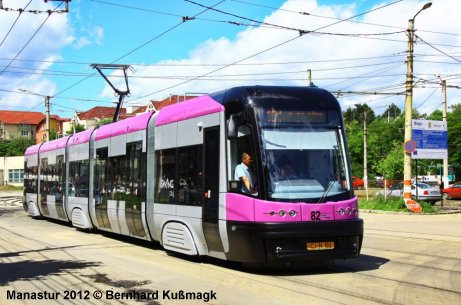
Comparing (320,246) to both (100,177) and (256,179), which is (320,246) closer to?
(256,179)

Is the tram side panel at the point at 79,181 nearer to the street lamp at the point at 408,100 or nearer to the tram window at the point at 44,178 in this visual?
the tram window at the point at 44,178

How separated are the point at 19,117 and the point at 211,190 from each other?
15431cm

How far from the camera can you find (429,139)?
91.8ft

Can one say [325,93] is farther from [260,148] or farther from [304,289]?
[304,289]

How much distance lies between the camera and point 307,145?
30.8ft

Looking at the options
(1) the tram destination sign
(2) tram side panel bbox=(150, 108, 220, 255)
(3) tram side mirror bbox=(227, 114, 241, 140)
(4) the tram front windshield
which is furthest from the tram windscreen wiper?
(1) the tram destination sign

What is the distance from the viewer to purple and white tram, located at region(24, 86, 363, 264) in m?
8.96

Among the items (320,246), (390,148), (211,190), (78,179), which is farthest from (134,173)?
(390,148)

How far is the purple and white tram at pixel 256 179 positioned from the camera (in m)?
8.96

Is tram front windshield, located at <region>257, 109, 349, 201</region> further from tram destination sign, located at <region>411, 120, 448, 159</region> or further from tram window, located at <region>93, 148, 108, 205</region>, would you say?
tram destination sign, located at <region>411, 120, 448, 159</region>

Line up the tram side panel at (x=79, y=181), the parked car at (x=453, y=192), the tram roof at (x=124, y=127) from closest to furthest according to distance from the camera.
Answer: the tram roof at (x=124, y=127)
the tram side panel at (x=79, y=181)
the parked car at (x=453, y=192)

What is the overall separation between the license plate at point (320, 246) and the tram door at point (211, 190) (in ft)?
5.28

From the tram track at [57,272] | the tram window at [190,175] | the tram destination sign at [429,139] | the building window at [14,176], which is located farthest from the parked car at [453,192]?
the building window at [14,176]

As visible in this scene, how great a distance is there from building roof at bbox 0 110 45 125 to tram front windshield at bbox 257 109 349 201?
5934 inches
